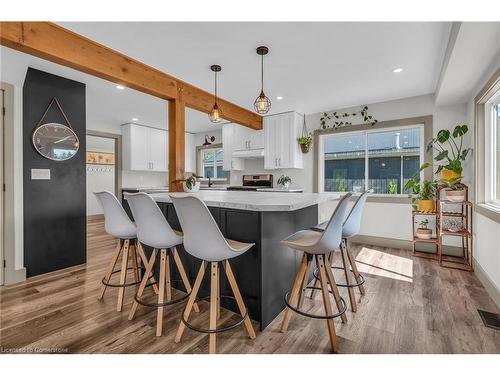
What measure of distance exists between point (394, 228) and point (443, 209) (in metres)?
0.72

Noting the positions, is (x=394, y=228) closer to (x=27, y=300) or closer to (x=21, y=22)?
(x=27, y=300)

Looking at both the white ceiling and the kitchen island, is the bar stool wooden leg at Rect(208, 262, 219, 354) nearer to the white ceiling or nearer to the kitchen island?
the kitchen island

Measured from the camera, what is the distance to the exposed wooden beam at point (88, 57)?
1940 mm

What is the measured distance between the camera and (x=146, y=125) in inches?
232

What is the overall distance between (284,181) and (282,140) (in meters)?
0.82

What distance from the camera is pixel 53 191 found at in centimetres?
307

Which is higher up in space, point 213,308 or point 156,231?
point 156,231

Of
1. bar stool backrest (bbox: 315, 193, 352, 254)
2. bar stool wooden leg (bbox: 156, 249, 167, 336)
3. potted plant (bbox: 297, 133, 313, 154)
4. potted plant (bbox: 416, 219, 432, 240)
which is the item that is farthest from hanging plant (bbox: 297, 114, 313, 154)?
bar stool wooden leg (bbox: 156, 249, 167, 336)

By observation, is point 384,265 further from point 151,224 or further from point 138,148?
point 138,148

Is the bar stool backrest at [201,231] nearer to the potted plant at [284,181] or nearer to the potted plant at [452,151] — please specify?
the potted plant at [452,151]

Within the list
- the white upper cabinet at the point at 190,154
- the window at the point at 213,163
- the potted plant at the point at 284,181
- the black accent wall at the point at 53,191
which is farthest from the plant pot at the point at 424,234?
the white upper cabinet at the point at 190,154

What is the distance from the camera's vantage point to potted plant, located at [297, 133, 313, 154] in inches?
189

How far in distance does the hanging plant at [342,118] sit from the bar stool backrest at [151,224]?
149 inches

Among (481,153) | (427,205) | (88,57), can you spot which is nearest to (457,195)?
(427,205)
